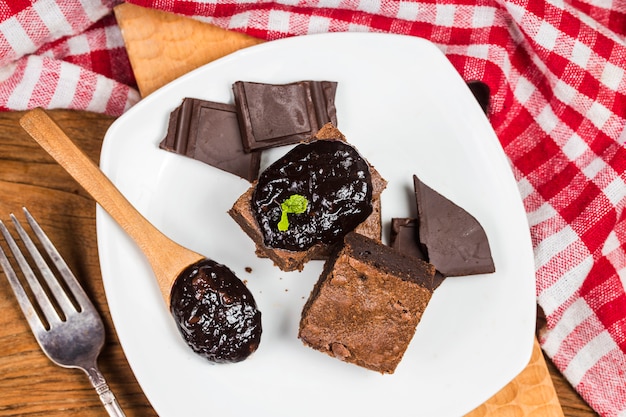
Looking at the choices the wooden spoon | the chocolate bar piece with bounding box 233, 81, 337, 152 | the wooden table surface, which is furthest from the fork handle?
Result: the chocolate bar piece with bounding box 233, 81, 337, 152

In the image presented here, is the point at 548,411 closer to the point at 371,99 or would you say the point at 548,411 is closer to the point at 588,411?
the point at 588,411

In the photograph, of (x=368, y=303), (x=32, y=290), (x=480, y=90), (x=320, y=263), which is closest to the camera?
(x=368, y=303)

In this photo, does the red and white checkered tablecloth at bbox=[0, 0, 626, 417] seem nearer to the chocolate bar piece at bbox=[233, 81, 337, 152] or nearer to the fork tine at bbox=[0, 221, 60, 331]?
the chocolate bar piece at bbox=[233, 81, 337, 152]

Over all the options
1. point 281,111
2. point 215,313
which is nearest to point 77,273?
point 215,313

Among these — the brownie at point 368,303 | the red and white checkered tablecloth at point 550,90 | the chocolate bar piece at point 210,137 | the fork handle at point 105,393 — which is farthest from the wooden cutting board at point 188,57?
the fork handle at point 105,393

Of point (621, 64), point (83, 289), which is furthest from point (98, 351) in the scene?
point (621, 64)

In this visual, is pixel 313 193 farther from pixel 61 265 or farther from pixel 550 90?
pixel 550 90
